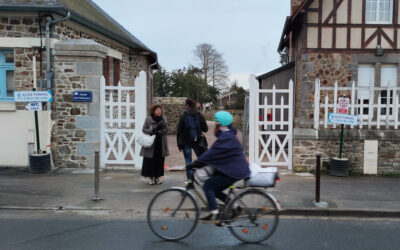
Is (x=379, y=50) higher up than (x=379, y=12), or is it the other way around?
(x=379, y=12)

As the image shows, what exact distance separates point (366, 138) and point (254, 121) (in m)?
2.70

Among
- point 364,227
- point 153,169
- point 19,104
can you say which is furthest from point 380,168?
point 19,104

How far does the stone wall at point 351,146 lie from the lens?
8.98 metres

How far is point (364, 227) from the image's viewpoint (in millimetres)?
5547

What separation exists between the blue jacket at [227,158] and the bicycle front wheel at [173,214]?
0.54m

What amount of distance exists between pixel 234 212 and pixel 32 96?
19.4ft

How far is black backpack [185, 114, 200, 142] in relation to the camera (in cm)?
771

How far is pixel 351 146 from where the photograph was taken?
9.03 meters

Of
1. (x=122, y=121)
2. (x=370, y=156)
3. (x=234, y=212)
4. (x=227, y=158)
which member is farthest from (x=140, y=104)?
(x=370, y=156)

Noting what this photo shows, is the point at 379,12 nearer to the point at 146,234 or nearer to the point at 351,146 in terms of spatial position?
the point at 351,146

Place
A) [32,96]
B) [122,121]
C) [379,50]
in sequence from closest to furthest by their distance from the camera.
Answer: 1. [32,96]
2. [122,121]
3. [379,50]

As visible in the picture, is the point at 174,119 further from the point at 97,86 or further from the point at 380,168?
the point at 380,168

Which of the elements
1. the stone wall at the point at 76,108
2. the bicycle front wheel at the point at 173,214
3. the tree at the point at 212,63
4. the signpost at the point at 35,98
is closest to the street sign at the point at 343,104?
the bicycle front wheel at the point at 173,214

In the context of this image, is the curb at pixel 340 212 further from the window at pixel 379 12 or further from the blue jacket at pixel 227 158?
the window at pixel 379 12
